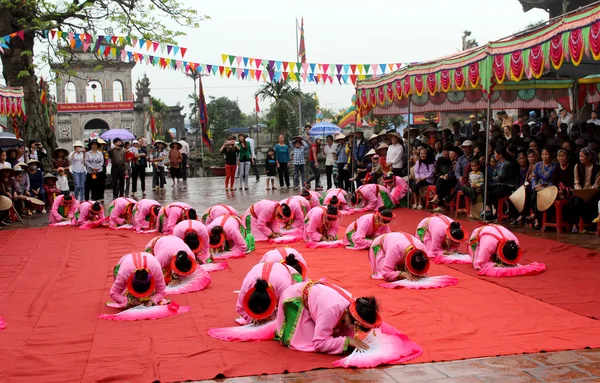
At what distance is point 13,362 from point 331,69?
1237 cm

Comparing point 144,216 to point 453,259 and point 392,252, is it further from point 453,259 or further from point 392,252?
point 392,252

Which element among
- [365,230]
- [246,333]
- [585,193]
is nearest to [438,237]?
[365,230]

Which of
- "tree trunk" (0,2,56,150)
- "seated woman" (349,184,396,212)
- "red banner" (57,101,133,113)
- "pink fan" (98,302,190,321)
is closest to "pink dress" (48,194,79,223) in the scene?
"seated woman" (349,184,396,212)

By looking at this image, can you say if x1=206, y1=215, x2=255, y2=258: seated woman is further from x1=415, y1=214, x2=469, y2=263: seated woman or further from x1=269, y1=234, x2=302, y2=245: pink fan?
x1=415, y1=214, x2=469, y2=263: seated woman

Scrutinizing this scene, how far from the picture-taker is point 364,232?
8.53 meters

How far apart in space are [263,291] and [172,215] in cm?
480

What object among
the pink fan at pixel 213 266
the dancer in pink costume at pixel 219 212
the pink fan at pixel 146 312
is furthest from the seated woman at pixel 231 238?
the pink fan at pixel 146 312

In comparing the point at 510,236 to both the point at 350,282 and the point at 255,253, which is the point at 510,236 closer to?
the point at 350,282

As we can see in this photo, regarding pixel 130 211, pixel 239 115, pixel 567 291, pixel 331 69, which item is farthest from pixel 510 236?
pixel 239 115

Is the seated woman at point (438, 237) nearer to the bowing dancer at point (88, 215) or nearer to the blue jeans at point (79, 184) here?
the bowing dancer at point (88, 215)

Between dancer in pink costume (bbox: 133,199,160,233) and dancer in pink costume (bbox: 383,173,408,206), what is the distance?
14.7 feet

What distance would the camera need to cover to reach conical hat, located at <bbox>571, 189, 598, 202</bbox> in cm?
870

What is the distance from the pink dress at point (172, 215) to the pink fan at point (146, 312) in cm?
358

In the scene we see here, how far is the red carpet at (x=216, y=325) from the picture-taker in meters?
4.31
